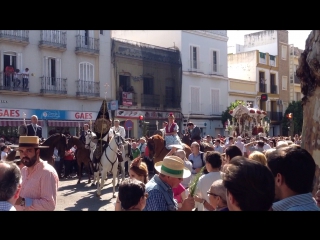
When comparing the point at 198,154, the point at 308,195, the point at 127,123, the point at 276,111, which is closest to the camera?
the point at 308,195

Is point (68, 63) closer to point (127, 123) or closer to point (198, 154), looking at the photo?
point (127, 123)

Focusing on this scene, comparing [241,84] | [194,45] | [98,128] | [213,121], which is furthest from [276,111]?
[98,128]

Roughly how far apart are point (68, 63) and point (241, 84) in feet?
54.5

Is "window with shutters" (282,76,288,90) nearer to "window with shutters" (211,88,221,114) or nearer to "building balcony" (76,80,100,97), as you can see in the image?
"window with shutters" (211,88,221,114)

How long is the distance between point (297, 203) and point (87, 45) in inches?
969

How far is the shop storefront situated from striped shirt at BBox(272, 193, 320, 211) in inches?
739

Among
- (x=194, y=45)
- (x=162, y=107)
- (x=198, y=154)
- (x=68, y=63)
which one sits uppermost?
(x=194, y=45)

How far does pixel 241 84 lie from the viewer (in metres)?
36.5

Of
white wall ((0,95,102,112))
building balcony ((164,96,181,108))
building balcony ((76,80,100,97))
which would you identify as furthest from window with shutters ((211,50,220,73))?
white wall ((0,95,102,112))

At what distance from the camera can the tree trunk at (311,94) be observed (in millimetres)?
4242

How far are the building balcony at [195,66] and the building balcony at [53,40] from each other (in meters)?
10.4

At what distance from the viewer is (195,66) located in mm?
32531

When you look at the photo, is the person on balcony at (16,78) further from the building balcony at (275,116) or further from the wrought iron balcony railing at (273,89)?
the wrought iron balcony railing at (273,89)

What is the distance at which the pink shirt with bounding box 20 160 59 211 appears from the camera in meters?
4.07
